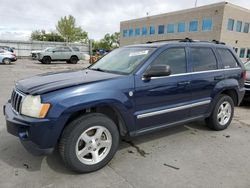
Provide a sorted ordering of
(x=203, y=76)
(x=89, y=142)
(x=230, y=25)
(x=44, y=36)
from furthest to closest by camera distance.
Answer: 1. (x=44, y=36)
2. (x=230, y=25)
3. (x=203, y=76)
4. (x=89, y=142)

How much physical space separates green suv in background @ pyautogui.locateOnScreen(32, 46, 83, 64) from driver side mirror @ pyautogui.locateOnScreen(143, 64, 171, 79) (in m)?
20.7

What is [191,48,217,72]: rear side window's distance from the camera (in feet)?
13.0

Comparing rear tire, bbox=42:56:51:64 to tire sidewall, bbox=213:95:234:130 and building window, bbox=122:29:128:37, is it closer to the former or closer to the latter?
tire sidewall, bbox=213:95:234:130

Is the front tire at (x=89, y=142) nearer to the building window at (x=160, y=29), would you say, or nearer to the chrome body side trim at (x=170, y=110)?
the chrome body side trim at (x=170, y=110)

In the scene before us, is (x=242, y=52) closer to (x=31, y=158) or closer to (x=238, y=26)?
(x=238, y=26)

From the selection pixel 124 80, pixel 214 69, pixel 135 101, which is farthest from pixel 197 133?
pixel 124 80

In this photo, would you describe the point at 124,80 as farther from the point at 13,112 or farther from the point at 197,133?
the point at 197,133

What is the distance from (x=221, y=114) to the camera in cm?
459

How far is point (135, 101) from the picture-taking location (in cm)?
315

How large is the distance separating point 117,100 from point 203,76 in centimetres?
191

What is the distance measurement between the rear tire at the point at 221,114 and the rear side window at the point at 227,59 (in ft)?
2.19

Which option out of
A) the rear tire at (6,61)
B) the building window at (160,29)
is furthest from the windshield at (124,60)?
the building window at (160,29)

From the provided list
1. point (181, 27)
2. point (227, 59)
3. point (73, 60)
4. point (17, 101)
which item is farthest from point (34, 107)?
point (181, 27)

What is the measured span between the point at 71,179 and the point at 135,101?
1.34m
